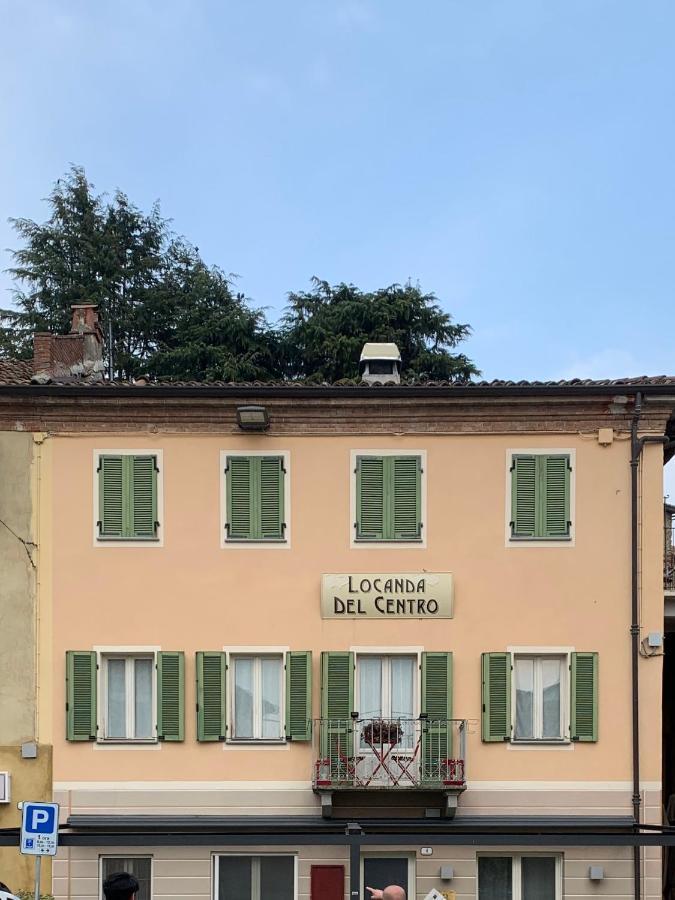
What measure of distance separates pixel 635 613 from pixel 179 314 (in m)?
25.0

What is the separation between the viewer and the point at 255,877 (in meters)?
17.7

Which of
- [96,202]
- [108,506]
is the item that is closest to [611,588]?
[108,506]

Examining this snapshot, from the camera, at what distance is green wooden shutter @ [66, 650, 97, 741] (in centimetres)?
1756

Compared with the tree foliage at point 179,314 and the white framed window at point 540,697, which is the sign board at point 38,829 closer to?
the white framed window at point 540,697

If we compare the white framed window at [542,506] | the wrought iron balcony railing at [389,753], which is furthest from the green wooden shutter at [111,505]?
the white framed window at [542,506]

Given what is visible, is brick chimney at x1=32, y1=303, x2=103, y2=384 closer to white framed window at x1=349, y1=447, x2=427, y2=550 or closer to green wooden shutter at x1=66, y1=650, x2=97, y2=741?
green wooden shutter at x1=66, y1=650, x2=97, y2=741

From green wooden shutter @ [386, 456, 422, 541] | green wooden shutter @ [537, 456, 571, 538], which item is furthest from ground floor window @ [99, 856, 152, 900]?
green wooden shutter @ [537, 456, 571, 538]

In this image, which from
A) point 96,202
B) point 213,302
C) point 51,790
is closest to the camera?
point 51,790

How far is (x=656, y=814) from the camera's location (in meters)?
17.6

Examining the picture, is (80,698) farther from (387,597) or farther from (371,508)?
(371,508)

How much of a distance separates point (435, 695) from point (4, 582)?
6754 mm

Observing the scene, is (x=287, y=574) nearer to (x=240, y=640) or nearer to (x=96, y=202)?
(x=240, y=640)

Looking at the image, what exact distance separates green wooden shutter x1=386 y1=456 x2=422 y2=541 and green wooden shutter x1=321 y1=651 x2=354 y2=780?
6.68 ft

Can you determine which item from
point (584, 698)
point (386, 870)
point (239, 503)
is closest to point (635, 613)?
point (584, 698)
